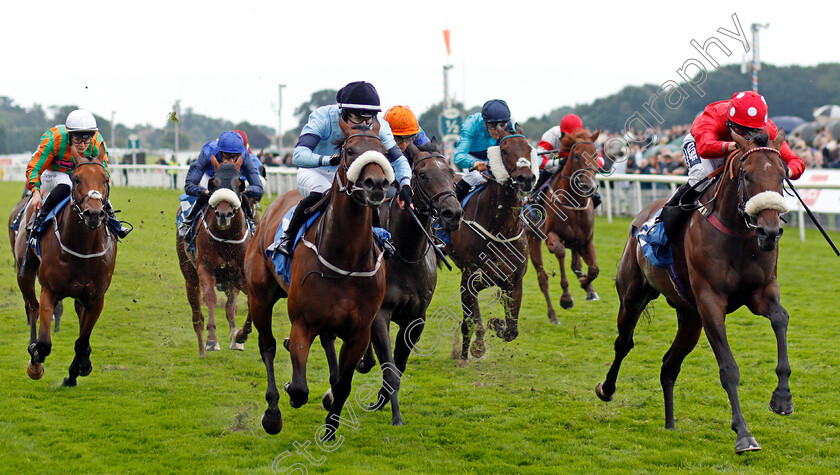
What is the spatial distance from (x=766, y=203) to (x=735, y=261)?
58 centimetres

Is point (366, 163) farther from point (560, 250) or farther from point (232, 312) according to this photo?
point (560, 250)

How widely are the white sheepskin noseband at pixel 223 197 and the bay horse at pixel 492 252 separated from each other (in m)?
1.94

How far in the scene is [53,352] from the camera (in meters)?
8.09

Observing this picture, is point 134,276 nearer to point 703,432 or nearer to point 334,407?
point 334,407

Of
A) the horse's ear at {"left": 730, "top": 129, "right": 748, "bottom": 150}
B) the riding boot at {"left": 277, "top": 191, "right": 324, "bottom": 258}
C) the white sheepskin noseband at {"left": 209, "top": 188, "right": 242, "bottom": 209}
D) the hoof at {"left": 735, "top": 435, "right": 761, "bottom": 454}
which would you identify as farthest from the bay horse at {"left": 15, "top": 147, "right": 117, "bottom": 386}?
the hoof at {"left": 735, "top": 435, "right": 761, "bottom": 454}

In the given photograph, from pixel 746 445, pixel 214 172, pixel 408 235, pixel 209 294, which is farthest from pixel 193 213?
pixel 746 445

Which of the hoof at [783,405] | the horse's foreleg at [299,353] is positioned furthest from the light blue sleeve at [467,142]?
the hoof at [783,405]

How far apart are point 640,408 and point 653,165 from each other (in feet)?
42.3

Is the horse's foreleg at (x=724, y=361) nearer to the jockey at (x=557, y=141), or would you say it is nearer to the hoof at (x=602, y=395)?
the hoof at (x=602, y=395)

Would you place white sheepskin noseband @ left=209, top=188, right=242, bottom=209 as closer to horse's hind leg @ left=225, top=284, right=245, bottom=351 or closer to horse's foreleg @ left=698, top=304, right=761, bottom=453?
horse's hind leg @ left=225, top=284, right=245, bottom=351

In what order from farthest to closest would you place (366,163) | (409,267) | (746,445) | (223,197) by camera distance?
(223,197) < (409,267) < (746,445) < (366,163)

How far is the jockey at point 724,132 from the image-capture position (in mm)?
5113

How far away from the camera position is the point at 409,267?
583 cm

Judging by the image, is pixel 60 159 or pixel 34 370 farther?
pixel 60 159
